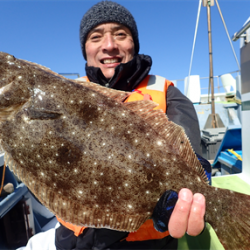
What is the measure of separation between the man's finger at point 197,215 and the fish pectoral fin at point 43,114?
1.30 m

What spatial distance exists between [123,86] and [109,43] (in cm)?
65

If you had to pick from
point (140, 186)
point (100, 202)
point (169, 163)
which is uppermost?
point (169, 163)

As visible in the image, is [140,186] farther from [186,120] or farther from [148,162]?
[186,120]

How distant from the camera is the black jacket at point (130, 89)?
205 centimetres

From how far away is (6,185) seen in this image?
353 centimetres

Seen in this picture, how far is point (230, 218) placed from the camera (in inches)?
58.5

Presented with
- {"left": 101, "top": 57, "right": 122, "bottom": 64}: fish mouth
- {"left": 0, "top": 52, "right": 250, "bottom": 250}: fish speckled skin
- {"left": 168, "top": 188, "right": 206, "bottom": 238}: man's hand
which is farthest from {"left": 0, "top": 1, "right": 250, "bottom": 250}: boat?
{"left": 101, "top": 57, "right": 122, "bottom": 64}: fish mouth

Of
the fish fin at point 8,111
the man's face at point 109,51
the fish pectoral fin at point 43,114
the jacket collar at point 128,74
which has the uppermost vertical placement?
the man's face at point 109,51

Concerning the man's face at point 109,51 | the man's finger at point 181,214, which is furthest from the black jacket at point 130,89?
the man's finger at point 181,214

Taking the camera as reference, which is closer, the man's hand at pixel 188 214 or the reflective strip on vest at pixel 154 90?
the man's hand at pixel 188 214

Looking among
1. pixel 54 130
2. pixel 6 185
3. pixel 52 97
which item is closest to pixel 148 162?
pixel 54 130

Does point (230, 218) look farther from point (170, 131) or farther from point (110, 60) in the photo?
point (110, 60)

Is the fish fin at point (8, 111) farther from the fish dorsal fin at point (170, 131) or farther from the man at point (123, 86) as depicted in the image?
the man at point (123, 86)

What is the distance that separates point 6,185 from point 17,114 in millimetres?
2672
